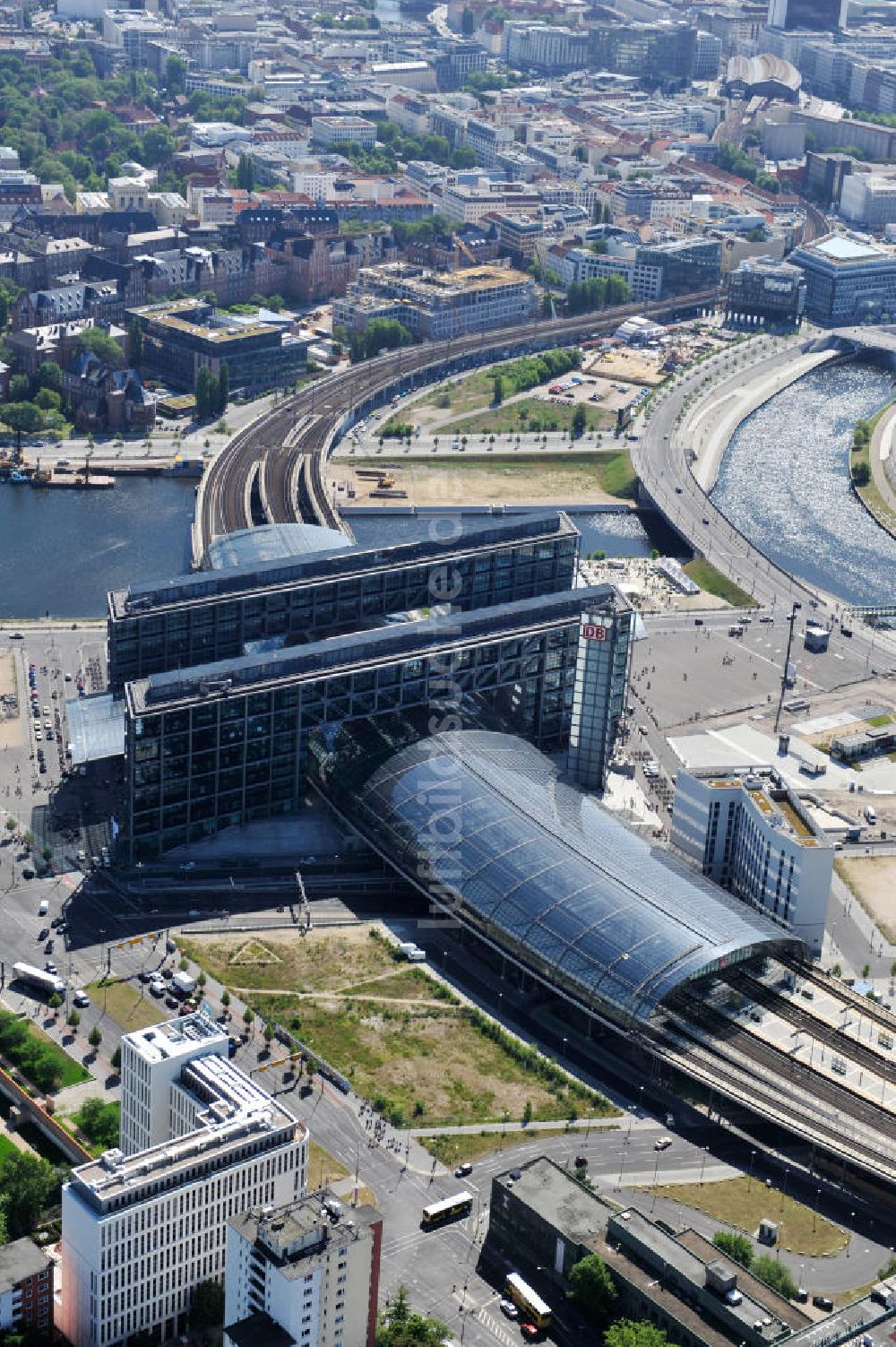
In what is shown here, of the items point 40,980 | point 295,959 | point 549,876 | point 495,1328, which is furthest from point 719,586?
point 495,1328

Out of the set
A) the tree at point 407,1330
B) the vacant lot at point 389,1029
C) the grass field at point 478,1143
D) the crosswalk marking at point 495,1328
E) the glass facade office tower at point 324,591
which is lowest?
the crosswalk marking at point 495,1328

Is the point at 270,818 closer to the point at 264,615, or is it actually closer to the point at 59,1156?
the point at 264,615

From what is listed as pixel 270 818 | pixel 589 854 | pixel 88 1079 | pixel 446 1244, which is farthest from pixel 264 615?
pixel 446 1244

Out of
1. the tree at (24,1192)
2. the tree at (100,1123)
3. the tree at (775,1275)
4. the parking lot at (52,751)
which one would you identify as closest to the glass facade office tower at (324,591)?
the parking lot at (52,751)

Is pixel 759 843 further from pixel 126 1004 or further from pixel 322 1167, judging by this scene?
pixel 126 1004

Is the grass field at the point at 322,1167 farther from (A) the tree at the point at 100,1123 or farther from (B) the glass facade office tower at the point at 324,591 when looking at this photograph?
(B) the glass facade office tower at the point at 324,591

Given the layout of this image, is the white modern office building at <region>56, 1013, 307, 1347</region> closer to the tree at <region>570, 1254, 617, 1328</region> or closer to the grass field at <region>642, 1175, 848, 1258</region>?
the tree at <region>570, 1254, 617, 1328</region>
